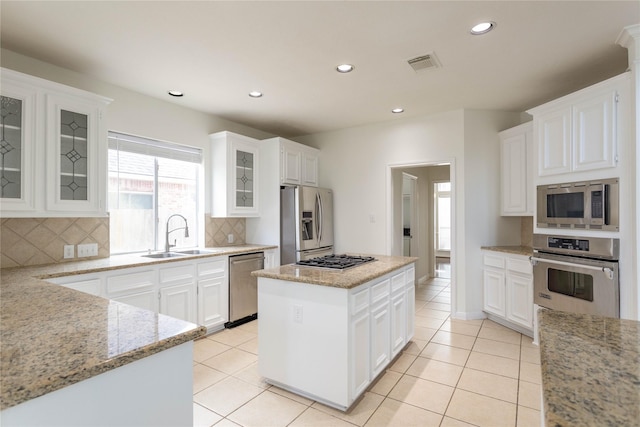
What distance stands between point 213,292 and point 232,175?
1.47 meters

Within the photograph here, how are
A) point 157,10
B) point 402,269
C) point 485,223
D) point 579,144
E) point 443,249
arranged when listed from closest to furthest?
point 157,10 → point 579,144 → point 402,269 → point 485,223 → point 443,249

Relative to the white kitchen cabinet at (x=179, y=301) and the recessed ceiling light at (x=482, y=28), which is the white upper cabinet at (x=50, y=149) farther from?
the recessed ceiling light at (x=482, y=28)

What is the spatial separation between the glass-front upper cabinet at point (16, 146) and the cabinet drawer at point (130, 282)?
2.62ft

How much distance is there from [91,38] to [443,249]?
8957 mm

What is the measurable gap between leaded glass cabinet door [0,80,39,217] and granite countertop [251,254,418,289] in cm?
179

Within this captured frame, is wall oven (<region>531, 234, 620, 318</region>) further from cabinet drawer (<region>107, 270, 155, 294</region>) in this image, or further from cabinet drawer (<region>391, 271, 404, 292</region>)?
cabinet drawer (<region>107, 270, 155, 294</region>)

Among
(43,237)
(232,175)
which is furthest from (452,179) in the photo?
(43,237)

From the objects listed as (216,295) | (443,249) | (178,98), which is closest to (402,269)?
(216,295)

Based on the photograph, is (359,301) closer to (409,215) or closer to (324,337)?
(324,337)

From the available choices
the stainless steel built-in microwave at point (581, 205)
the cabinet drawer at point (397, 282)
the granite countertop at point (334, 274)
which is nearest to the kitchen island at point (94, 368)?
the granite countertop at point (334, 274)

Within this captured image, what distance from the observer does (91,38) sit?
2.36m

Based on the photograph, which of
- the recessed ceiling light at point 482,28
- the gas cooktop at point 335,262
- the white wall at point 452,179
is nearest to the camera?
the recessed ceiling light at point 482,28

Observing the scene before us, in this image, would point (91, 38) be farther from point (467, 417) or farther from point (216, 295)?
point (467, 417)

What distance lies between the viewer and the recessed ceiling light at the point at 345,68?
2.82 metres
